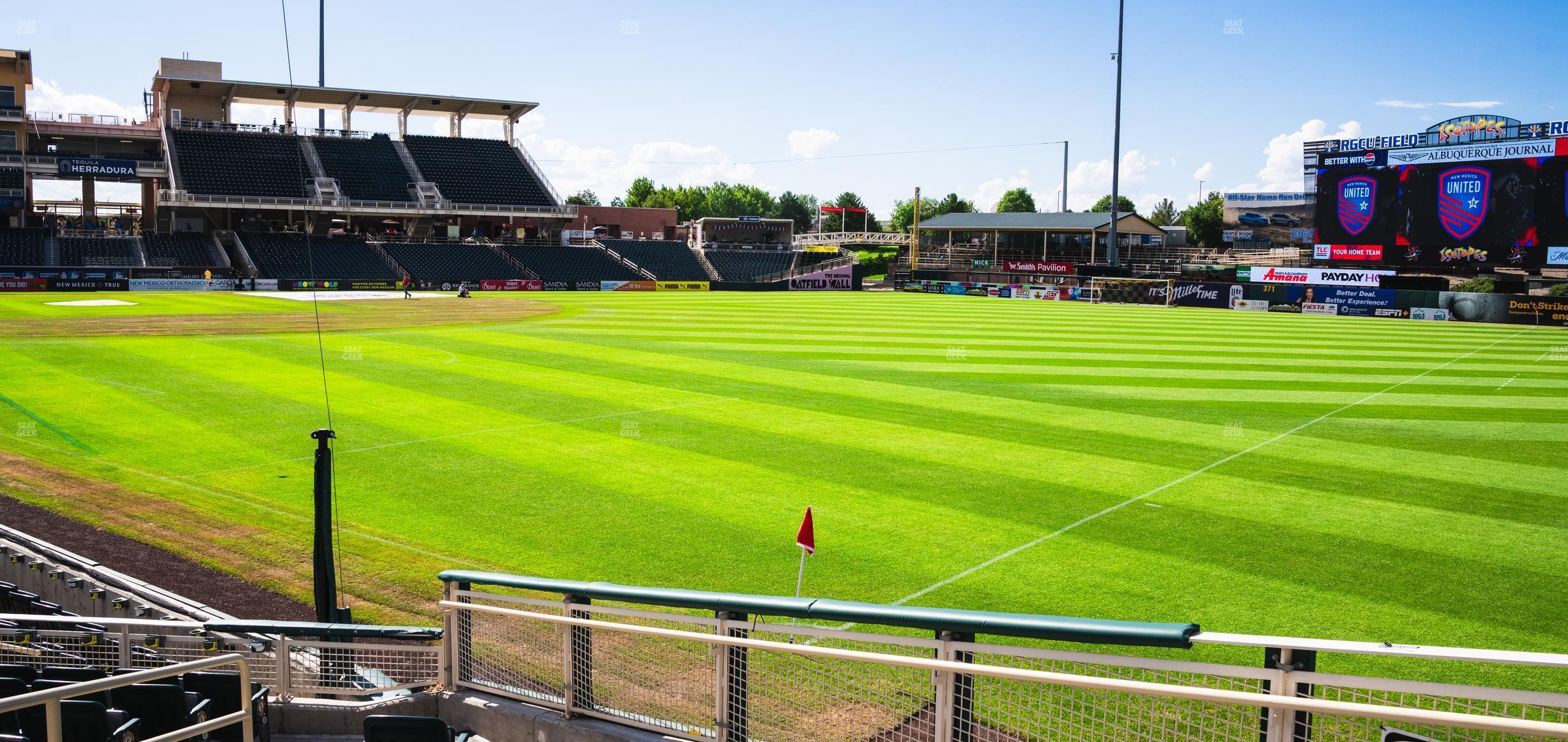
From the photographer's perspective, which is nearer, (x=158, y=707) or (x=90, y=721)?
(x=90, y=721)

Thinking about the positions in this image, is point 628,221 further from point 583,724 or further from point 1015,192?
point 583,724

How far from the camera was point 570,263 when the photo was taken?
245 ft

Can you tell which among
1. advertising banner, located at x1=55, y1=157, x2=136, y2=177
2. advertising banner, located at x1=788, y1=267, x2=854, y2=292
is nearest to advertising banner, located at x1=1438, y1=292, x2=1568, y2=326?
advertising banner, located at x1=788, y1=267, x2=854, y2=292

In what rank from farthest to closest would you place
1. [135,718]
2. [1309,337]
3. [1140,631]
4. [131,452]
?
[1309,337]
[131,452]
[135,718]
[1140,631]

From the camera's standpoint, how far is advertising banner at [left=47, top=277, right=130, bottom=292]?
53.8m

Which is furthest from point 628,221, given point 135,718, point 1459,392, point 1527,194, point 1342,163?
point 135,718

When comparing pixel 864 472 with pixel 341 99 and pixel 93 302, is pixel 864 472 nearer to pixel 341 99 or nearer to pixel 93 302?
pixel 93 302

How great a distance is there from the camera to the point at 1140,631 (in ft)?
13.4

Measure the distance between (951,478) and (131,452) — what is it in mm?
12568

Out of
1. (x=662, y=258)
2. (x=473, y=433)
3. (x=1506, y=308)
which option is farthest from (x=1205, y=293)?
(x=473, y=433)

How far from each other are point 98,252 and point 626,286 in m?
31.5

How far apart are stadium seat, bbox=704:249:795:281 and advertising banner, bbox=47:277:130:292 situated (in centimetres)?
4058

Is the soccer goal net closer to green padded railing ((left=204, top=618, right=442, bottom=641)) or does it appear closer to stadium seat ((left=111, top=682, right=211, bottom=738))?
green padded railing ((left=204, top=618, right=442, bottom=641))

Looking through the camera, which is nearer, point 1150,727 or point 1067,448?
point 1150,727
